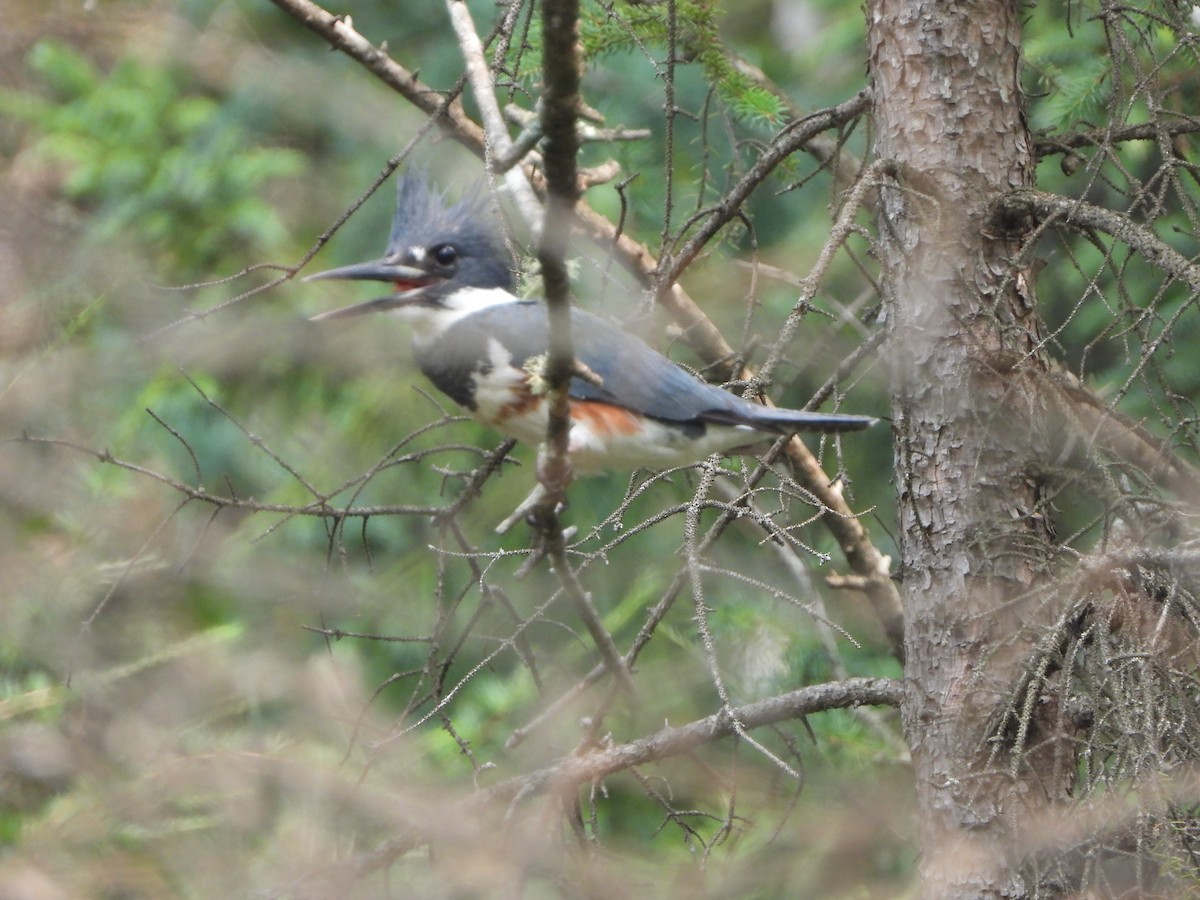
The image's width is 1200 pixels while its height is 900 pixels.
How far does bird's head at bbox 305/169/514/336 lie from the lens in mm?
2729

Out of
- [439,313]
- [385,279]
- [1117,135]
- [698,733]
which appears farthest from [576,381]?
[1117,135]

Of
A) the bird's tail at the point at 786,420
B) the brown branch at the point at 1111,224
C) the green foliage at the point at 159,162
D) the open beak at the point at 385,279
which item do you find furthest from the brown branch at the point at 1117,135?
the green foliage at the point at 159,162

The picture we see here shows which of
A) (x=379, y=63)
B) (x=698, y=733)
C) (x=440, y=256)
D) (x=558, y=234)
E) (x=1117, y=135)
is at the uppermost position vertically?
(x=1117, y=135)

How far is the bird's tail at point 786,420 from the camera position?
231cm

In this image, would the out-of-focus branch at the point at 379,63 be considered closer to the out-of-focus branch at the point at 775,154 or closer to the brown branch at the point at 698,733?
the out-of-focus branch at the point at 775,154

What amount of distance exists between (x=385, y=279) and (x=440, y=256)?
0.44 ft

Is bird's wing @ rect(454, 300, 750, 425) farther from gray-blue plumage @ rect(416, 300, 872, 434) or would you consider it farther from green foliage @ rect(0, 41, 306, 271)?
green foliage @ rect(0, 41, 306, 271)

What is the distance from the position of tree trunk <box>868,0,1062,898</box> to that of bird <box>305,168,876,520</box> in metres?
0.24

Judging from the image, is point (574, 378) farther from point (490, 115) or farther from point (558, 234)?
point (558, 234)

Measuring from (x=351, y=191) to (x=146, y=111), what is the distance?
80 cm

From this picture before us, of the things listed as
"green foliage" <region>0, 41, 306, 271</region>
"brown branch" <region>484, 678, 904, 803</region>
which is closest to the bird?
"brown branch" <region>484, 678, 904, 803</region>

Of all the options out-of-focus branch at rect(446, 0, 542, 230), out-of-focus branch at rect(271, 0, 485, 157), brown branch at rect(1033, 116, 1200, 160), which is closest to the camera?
out-of-focus branch at rect(446, 0, 542, 230)

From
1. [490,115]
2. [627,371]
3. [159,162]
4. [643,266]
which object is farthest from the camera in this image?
[159,162]

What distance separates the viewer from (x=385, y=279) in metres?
2.72
